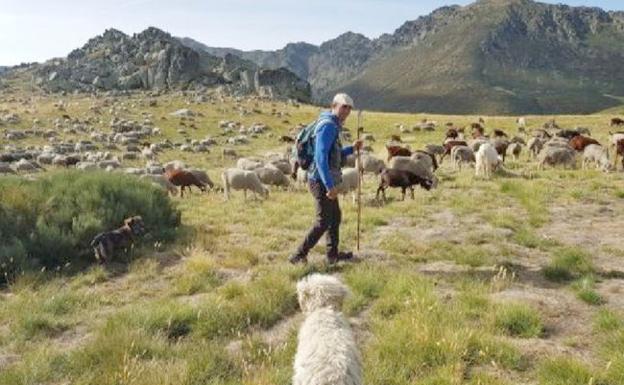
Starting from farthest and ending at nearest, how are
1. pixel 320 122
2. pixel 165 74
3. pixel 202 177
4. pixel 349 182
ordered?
pixel 165 74, pixel 202 177, pixel 349 182, pixel 320 122

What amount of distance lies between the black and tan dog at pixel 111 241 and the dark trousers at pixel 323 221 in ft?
12.7

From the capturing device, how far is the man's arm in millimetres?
10133

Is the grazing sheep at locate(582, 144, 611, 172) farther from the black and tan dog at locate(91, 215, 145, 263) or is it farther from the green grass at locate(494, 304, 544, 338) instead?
the black and tan dog at locate(91, 215, 145, 263)

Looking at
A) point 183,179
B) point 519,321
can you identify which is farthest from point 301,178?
point 519,321

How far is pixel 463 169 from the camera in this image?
27.2 metres

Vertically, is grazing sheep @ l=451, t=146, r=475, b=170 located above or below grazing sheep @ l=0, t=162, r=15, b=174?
above

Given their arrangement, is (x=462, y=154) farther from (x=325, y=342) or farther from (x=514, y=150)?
(x=325, y=342)

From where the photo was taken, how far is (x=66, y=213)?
13562 millimetres

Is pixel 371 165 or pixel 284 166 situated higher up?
pixel 371 165

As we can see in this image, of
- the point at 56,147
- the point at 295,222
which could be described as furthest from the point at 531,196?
the point at 56,147

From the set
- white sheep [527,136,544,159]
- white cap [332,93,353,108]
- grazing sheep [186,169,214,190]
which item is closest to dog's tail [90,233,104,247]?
white cap [332,93,353,108]

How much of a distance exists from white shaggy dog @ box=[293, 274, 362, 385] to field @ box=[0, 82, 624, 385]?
94 centimetres

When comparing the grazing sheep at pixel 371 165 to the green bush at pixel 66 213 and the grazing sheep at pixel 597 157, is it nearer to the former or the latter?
the grazing sheep at pixel 597 157

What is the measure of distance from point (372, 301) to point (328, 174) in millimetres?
2204
